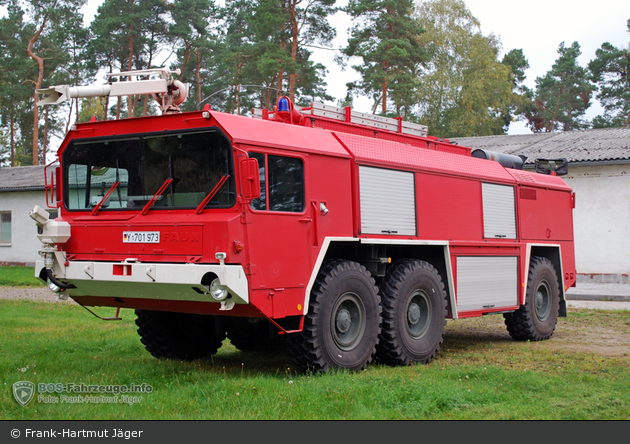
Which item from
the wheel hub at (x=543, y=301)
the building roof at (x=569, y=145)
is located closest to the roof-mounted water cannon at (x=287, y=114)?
the wheel hub at (x=543, y=301)

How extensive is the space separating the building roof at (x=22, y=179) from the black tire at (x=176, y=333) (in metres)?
24.4

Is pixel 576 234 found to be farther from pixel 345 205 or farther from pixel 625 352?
pixel 345 205

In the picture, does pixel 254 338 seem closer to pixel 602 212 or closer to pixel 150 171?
pixel 150 171

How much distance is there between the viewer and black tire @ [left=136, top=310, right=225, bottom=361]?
9.07 m

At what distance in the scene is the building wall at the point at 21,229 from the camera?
3237 centimetres

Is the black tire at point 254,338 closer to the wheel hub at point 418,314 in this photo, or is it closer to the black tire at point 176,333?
the black tire at point 176,333

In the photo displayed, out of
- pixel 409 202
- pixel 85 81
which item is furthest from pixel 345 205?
pixel 85 81

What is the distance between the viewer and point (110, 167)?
26.0 ft

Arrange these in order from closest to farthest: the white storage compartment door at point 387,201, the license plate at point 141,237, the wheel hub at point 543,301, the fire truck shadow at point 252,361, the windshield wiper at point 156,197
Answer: the license plate at point 141,237 → the windshield wiper at point 156,197 → the fire truck shadow at point 252,361 → the white storage compartment door at point 387,201 → the wheel hub at point 543,301

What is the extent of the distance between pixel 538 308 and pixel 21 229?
2705 cm

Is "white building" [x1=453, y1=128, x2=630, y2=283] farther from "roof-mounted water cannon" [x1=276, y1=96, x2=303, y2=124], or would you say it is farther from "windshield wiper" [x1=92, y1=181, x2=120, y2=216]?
"windshield wiper" [x1=92, y1=181, x2=120, y2=216]

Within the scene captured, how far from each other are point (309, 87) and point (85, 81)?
553 inches

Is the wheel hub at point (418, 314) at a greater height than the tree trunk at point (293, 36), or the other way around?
the tree trunk at point (293, 36)

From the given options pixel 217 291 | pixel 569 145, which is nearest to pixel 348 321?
pixel 217 291
